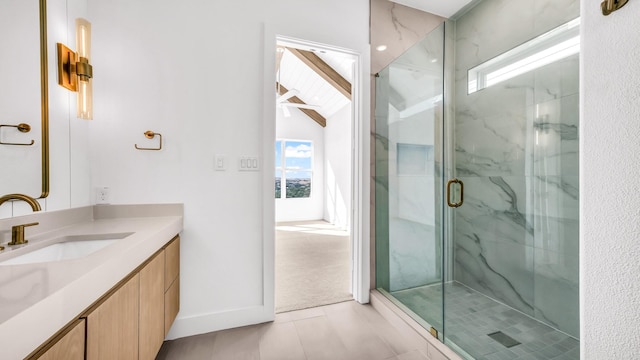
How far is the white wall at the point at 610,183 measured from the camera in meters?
0.70

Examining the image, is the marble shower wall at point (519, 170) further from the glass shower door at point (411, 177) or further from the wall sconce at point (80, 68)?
the wall sconce at point (80, 68)

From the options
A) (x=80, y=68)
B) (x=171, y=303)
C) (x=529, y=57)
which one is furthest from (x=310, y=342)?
(x=529, y=57)

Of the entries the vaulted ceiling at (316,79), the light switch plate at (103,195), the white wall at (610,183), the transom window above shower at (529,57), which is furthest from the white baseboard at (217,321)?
the vaulted ceiling at (316,79)

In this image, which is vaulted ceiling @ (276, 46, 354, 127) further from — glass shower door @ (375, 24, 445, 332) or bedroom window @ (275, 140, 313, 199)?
glass shower door @ (375, 24, 445, 332)

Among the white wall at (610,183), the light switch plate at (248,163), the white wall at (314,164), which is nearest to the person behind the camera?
the white wall at (610,183)

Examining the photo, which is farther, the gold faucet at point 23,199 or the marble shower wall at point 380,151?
the marble shower wall at point 380,151

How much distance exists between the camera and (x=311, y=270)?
2951 mm

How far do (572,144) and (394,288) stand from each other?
164cm

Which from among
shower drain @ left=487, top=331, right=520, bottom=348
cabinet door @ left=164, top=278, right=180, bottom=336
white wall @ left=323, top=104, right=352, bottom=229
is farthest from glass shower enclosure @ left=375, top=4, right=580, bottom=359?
white wall @ left=323, top=104, right=352, bottom=229

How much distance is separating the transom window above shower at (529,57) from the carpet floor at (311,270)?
7.17 feet

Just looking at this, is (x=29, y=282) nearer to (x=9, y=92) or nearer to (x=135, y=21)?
(x=9, y=92)

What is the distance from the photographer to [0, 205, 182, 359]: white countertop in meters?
0.46

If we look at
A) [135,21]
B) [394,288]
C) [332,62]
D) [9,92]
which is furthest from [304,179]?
[9,92]

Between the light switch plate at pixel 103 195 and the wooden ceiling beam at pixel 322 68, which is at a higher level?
the wooden ceiling beam at pixel 322 68
